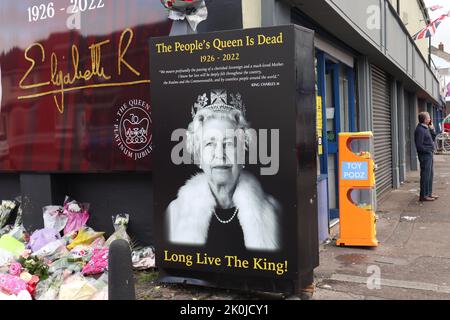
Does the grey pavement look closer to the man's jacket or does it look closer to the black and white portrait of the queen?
the black and white portrait of the queen

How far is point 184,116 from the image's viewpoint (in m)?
4.57

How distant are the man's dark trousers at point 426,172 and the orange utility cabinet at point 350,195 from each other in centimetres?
366

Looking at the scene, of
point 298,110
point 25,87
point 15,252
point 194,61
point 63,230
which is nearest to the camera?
point 298,110

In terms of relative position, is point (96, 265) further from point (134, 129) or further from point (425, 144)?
point (425, 144)

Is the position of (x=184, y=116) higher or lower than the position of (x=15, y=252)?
higher

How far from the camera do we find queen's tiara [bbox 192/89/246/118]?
4328 mm

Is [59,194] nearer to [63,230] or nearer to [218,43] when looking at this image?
[63,230]

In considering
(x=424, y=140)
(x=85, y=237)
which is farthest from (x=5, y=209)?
(x=424, y=140)

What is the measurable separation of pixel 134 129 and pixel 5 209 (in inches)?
109

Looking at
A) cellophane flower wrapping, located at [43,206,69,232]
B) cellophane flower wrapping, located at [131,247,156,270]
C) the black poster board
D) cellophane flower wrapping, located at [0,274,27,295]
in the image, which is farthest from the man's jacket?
cellophane flower wrapping, located at [0,274,27,295]
